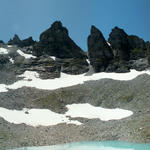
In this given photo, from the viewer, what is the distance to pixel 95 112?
5519 cm

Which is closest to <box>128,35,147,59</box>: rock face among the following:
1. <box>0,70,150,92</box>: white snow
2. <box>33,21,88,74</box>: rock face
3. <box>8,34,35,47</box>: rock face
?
<box>0,70,150,92</box>: white snow

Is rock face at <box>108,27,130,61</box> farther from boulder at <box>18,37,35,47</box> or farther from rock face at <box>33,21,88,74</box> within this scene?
boulder at <box>18,37,35,47</box>

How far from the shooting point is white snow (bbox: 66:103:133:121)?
5021 cm

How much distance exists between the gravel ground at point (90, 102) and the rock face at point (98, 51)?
19313 millimetres

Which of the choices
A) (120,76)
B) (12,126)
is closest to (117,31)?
(120,76)

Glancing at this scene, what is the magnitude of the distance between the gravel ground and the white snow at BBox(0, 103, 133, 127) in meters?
2.09

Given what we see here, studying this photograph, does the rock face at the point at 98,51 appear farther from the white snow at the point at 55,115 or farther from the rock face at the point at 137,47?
the white snow at the point at 55,115

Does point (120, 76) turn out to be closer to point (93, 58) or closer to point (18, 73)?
point (93, 58)

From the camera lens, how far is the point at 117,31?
4200 inches

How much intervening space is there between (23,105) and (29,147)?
88.8 ft

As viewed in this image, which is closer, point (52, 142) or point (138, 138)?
point (138, 138)

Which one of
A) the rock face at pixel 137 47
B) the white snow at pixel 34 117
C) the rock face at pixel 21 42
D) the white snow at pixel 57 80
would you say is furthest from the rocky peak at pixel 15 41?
the white snow at pixel 34 117

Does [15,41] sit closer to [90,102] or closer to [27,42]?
[27,42]

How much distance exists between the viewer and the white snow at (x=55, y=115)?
162ft
